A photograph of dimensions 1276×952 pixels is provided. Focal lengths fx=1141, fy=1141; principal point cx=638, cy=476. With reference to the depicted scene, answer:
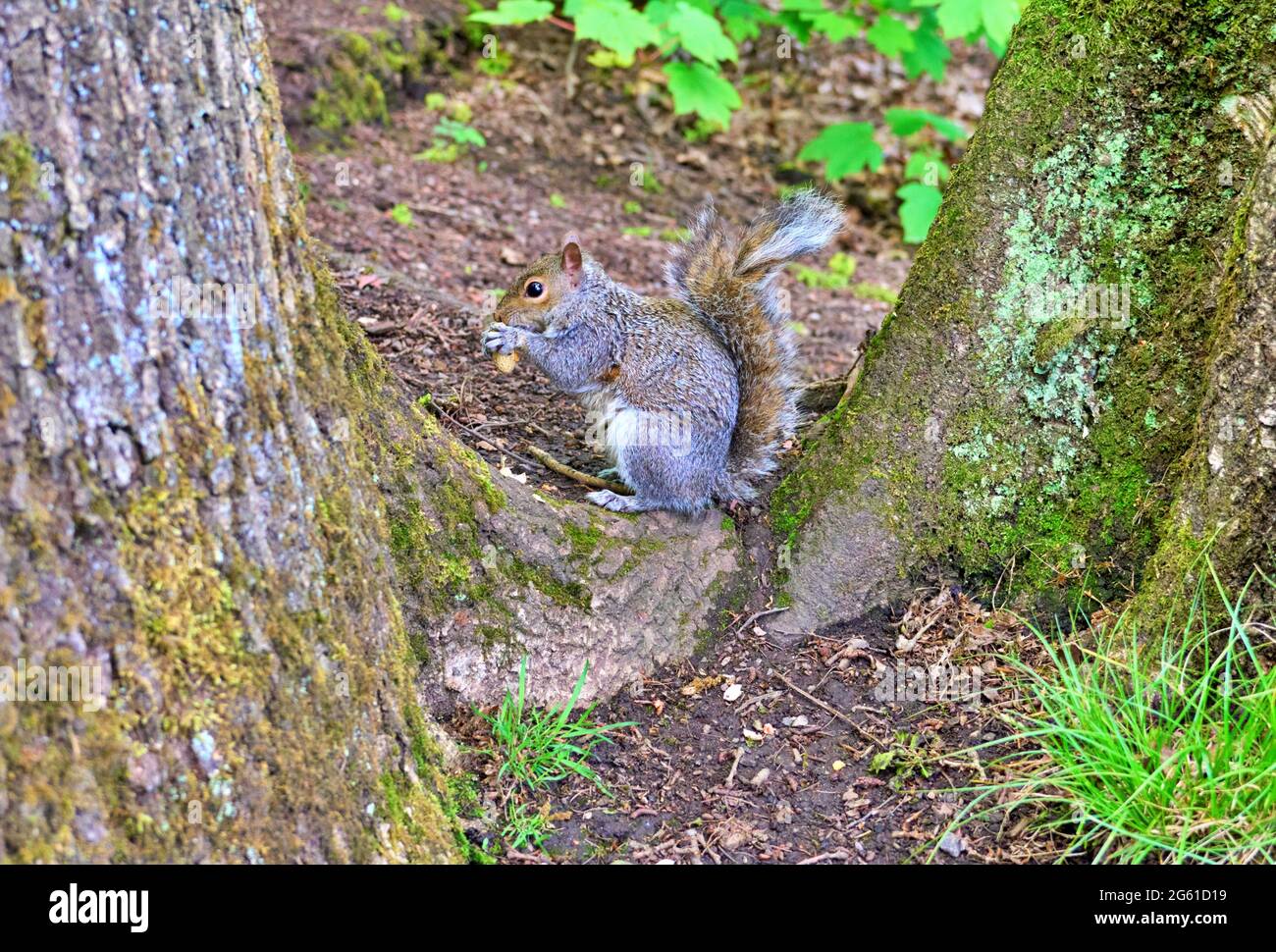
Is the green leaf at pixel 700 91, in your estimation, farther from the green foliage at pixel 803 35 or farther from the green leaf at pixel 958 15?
the green leaf at pixel 958 15

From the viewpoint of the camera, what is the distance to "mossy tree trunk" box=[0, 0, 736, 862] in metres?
1.60

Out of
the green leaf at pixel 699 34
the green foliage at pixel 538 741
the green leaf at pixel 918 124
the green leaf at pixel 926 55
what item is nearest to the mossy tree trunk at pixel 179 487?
the green foliage at pixel 538 741

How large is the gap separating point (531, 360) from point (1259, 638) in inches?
83.8

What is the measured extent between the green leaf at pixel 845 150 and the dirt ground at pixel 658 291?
0.59 m

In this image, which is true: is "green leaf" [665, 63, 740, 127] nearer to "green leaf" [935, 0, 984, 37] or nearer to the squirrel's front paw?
"green leaf" [935, 0, 984, 37]

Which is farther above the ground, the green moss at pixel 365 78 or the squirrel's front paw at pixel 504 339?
the green moss at pixel 365 78

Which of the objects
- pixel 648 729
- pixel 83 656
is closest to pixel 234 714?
pixel 83 656

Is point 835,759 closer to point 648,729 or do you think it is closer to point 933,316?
point 648,729

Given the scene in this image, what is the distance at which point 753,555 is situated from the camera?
310cm

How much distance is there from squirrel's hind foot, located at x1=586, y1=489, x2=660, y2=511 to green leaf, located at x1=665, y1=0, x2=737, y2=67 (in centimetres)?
222

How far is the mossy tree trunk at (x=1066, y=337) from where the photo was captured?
2.60 m

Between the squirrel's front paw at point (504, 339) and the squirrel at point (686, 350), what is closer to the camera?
the squirrel at point (686, 350)

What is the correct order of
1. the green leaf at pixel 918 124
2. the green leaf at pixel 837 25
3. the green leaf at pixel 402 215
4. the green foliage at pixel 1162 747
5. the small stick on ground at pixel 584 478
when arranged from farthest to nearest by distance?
1. the green leaf at pixel 837 25
2. the green leaf at pixel 918 124
3. the green leaf at pixel 402 215
4. the small stick on ground at pixel 584 478
5. the green foliage at pixel 1162 747

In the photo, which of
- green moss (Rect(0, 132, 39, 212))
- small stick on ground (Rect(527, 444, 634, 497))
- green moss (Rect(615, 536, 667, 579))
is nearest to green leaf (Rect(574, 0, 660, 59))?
small stick on ground (Rect(527, 444, 634, 497))
